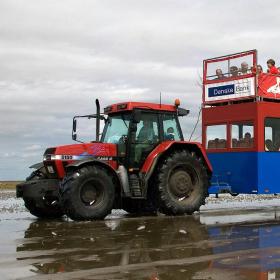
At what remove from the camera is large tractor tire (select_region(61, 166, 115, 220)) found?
984cm

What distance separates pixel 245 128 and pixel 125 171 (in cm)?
342

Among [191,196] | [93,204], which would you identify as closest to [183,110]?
[191,196]

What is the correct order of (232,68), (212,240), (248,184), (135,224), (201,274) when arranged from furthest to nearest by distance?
(232,68) < (248,184) < (135,224) < (212,240) < (201,274)

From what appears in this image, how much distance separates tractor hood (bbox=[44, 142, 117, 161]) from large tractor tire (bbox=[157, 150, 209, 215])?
1.15m

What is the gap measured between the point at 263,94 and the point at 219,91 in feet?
4.27

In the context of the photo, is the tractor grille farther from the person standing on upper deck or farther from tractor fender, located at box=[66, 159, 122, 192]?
the person standing on upper deck

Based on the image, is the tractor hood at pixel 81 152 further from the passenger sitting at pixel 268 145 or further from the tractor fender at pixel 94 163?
the passenger sitting at pixel 268 145

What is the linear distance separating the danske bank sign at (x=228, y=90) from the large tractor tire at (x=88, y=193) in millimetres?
4242

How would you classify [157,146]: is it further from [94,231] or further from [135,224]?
[94,231]

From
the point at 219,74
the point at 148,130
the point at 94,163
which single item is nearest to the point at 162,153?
the point at 148,130

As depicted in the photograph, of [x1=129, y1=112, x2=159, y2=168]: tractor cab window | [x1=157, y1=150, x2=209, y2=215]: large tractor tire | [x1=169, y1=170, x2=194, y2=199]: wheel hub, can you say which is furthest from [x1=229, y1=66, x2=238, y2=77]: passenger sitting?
[x1=169, y1=170, x2=194, y2=199]: wheel hub

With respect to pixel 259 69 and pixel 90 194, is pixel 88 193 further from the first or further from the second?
pixel 259 69

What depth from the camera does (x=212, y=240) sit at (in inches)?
305

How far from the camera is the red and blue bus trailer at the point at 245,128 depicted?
12250mm
